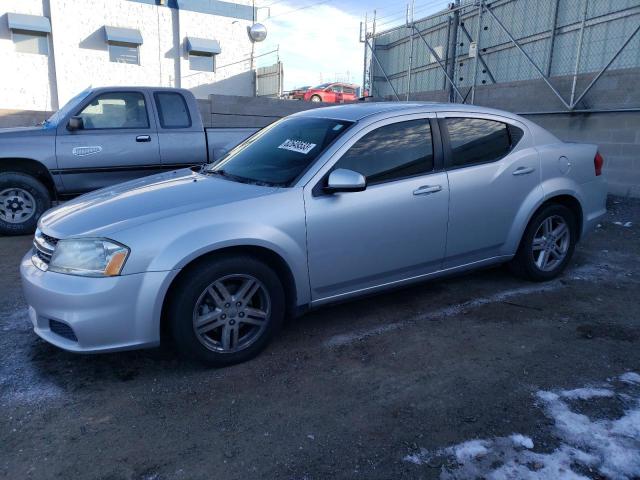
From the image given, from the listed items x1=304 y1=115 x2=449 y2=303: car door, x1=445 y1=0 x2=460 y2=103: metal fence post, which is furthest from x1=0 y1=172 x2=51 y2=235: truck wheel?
x1=445 y1=0 x2=460 y2=103: metal fence post

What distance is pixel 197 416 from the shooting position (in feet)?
8.87

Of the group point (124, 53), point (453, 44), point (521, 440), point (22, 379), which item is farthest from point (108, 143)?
point (124, 53)

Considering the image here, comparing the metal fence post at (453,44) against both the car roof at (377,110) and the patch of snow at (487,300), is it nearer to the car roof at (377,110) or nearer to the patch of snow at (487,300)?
the patch of snow at (487,300)

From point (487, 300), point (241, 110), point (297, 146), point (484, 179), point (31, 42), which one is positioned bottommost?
point (487, 300)

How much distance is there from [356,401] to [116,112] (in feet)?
18.5

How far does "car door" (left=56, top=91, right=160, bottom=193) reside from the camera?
655 centimetres

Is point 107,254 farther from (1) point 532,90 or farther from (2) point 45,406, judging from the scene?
(1) point 532,90

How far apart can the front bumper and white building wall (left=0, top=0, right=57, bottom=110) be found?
19.7 metres

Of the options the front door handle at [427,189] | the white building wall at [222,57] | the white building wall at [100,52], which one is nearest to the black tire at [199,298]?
the front door handle at [427,189]

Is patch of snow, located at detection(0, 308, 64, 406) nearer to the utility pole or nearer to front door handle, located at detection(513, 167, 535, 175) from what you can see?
front door handle, located at detection(513, 167, 535, 175)

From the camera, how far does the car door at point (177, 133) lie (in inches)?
277

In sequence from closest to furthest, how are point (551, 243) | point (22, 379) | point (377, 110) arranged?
1. point (22, 379)
2. point (377, 110)
3. point (551, 243)

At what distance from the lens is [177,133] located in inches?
280

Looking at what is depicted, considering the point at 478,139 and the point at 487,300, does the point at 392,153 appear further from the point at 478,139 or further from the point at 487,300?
the point at 487,300
